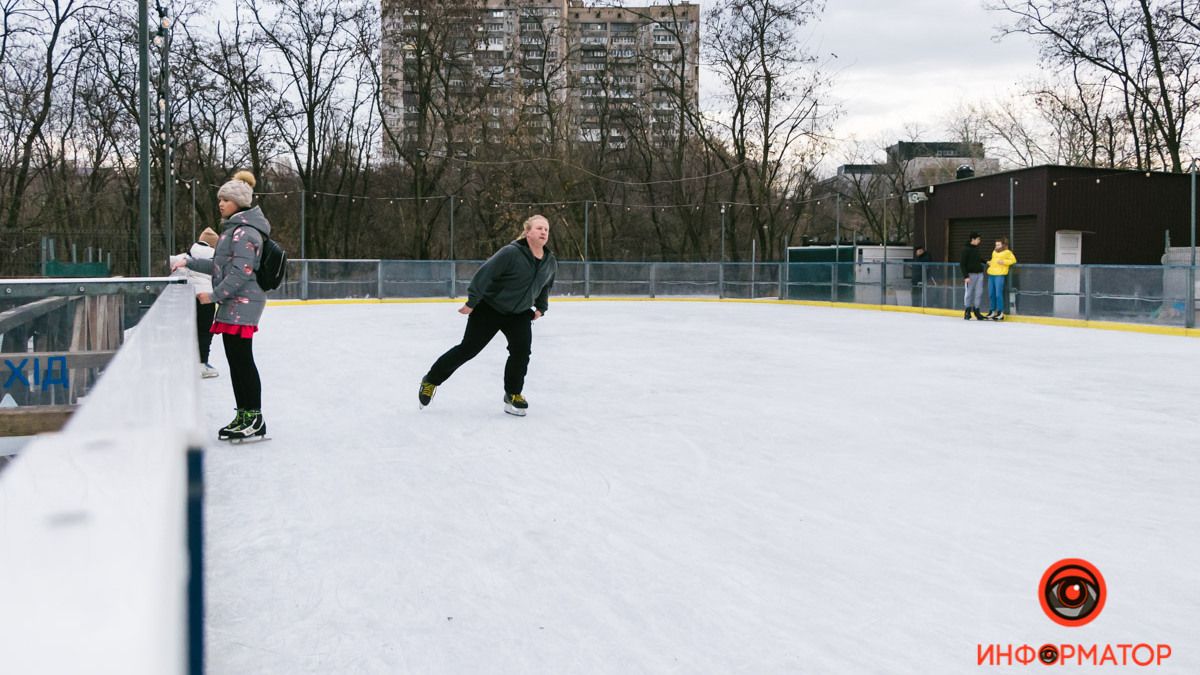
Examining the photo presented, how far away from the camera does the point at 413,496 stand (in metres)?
4.56

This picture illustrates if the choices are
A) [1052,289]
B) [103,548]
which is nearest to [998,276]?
[1052,289]

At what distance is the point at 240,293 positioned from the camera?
5645 millimetres

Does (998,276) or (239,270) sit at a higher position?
(998,276)

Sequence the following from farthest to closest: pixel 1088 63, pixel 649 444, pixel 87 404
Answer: pixel 1088 63
pixel 649 444
pixel 87 404

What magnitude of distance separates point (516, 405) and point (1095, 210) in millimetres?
22252

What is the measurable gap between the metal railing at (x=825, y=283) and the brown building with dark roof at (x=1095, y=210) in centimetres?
349

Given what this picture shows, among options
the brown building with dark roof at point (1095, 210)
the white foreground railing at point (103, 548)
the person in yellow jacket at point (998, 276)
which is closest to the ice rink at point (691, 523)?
the white foreground railing at point (103, 548)

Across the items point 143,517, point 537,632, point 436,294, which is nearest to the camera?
point 143,517

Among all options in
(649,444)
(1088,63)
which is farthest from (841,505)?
(1088,63)

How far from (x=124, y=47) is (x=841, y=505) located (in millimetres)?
33786

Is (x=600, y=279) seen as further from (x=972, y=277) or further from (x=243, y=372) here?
(x=243, y=372)

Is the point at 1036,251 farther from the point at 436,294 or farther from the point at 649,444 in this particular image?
the point at 649,444

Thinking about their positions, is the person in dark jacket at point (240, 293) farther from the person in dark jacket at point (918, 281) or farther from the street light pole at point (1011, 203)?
the street light pole at point (1011, 203)

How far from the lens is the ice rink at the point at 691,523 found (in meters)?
2.82
